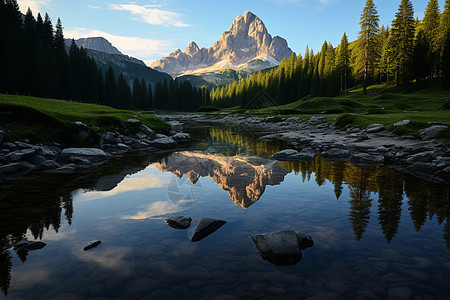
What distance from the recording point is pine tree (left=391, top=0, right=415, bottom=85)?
5447 cm

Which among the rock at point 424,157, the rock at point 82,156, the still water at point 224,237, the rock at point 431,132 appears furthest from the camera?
the rock at point 431,132

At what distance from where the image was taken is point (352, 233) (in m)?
5.16

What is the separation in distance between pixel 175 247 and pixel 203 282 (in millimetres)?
1162

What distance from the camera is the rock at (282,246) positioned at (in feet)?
13.7

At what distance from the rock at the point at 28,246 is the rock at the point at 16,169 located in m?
6.15

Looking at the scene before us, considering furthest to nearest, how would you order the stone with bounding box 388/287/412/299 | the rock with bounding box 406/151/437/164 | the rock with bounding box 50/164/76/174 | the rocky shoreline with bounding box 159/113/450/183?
the rock with bounding box 406/151/437/164 < the rocky shoreline with bounding box 159/113/450/183 < the rock with bounding box 50/164/76/174 < the stone with bounding box 388/287/412/299

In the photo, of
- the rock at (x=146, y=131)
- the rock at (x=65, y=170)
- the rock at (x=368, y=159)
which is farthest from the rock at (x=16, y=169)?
the rock at (x=368, y=159)

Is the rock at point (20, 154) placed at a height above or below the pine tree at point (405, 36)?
below

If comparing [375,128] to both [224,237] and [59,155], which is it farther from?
[59,155]

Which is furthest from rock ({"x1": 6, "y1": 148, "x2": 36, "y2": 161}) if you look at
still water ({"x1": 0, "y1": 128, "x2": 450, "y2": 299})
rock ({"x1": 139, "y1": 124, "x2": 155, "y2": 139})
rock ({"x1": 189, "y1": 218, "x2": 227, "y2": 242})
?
rock ({"x1": 139, "y1": 124, "x2": 155, "y2": 139})

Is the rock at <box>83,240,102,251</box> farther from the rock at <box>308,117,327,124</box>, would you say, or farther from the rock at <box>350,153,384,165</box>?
the rock at <box>308,117,327,124</box>

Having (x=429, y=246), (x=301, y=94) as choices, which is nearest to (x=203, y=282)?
(x=429, y=246)

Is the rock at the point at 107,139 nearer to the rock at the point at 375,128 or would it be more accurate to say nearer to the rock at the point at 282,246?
the rock at the point at 282,246

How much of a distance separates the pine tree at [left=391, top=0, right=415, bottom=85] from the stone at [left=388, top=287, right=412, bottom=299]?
218ft
